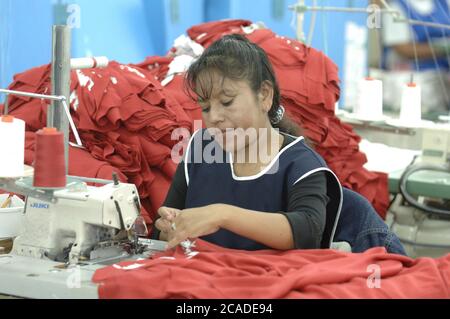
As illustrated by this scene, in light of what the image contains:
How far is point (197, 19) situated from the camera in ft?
18.0

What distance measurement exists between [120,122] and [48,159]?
112 centimetres

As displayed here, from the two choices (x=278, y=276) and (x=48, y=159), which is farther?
(x=48, y=159)

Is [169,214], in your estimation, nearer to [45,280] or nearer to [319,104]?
[45,280]

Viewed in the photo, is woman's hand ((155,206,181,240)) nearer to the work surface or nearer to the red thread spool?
the red thread spool

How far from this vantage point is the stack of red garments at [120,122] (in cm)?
284

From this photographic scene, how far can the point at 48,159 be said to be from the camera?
1.80m

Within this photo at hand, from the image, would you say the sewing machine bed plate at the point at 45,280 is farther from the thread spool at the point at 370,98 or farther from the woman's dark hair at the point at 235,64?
the thread spool at the point at 370,98

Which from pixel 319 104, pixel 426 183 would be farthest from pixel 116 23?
pixel 426 183

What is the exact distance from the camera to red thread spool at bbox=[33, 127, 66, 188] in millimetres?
1796

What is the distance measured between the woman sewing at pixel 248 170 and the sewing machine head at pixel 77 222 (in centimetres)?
12

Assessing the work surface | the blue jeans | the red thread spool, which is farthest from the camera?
the work surface

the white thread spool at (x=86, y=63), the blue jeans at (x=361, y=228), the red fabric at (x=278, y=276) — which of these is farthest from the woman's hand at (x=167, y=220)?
the blue jeans at (x=361, y=228)

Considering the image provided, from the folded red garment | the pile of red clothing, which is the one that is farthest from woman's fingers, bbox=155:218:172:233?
the folded red garment

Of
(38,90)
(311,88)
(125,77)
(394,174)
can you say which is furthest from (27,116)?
(394,174)
